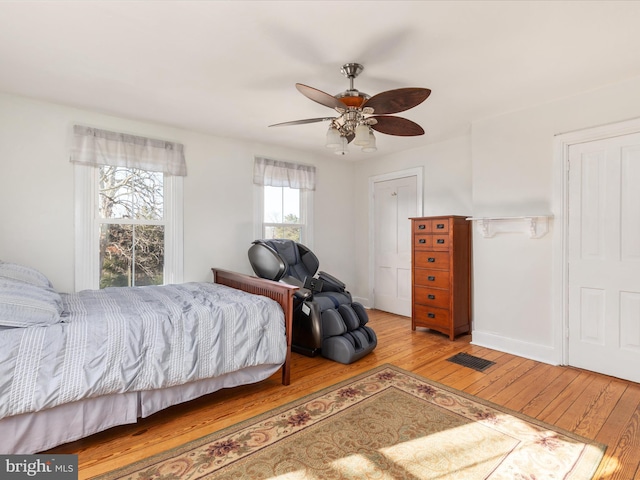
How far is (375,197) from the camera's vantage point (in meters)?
5.23

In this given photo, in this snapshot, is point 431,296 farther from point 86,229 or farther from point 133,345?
point 86,229

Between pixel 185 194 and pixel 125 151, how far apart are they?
0.71 metres

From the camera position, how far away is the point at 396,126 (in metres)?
2.58

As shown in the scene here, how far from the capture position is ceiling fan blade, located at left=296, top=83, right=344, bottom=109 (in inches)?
81.4

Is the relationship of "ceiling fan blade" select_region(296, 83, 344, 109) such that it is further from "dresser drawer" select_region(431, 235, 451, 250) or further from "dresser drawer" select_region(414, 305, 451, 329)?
"dresser drawer" select_region(414, 305, 451, 329)

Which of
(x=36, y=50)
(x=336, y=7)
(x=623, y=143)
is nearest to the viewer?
(x=336, y=7)

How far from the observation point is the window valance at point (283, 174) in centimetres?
430

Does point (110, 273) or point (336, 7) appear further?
point (110, 273)

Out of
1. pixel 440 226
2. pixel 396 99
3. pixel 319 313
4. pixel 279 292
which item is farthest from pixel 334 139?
pixel 440 226

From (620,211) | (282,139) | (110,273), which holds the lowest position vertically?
(110,273)

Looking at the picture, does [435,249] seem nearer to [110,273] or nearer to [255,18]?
[255,18]

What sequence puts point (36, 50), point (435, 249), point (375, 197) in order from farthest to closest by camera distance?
point (375, 197) → point (435, 249) → point (36, 50)

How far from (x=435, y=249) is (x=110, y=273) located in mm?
3486

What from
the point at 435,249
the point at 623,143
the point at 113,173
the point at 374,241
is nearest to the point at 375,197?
the point at 374,241
